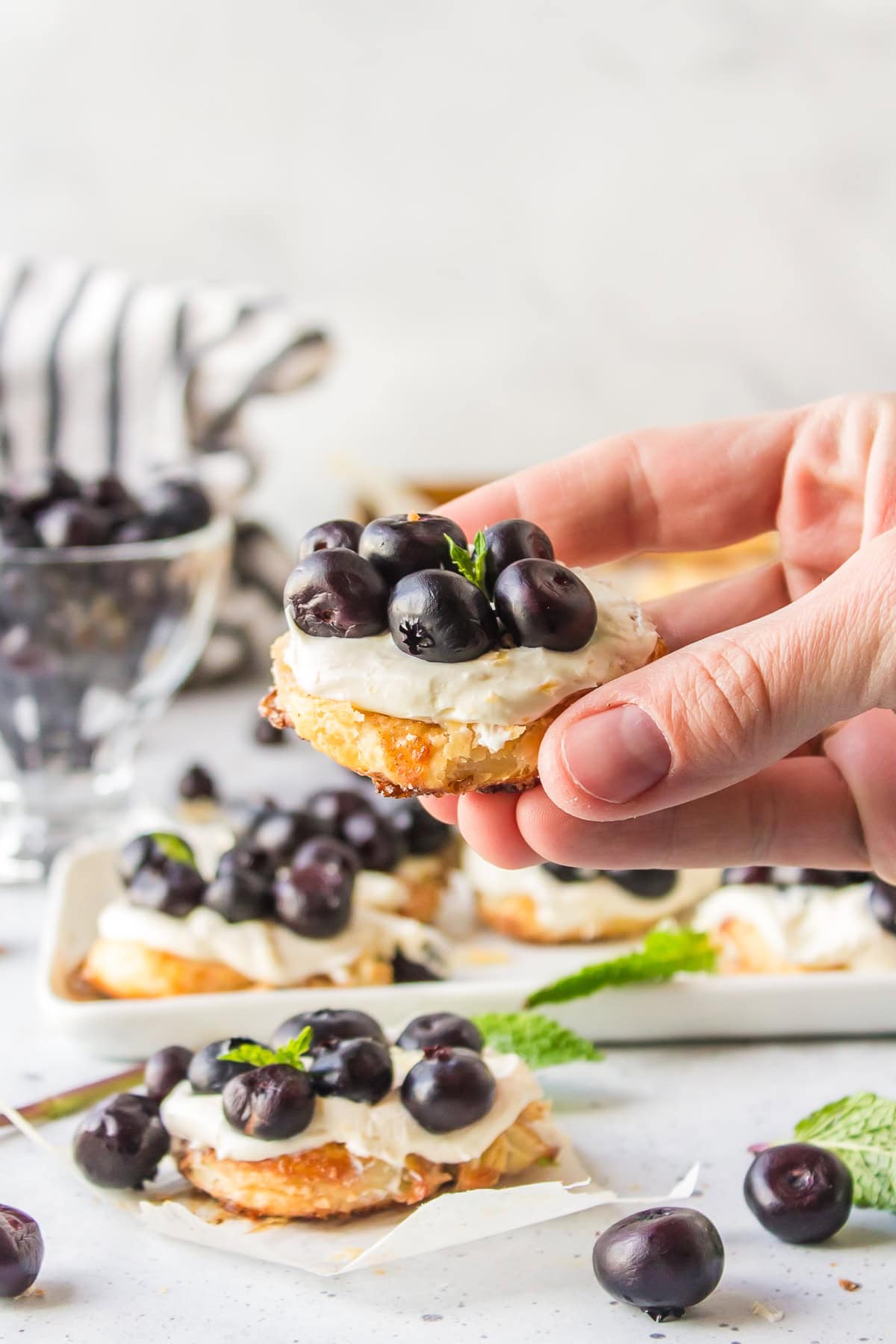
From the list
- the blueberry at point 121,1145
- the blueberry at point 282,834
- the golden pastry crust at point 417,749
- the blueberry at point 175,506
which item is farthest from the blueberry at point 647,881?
the blueberry at point 175,506

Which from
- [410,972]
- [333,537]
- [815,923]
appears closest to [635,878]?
[815,923]

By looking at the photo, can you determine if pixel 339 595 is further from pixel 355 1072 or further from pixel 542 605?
pixel 355 1072

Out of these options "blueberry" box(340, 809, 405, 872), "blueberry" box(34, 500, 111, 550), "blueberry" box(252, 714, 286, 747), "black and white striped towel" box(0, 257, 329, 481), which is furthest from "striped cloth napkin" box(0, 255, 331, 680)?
"blueberry" box(340, 809, 405, 872)

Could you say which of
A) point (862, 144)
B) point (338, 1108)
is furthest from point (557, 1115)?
point (862, 144)

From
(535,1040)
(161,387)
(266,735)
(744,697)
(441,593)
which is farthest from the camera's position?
(161,387)

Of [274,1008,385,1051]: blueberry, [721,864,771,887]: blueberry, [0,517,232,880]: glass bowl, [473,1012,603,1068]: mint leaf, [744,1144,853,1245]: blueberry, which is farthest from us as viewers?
[0,517,232,880]: glass bowl

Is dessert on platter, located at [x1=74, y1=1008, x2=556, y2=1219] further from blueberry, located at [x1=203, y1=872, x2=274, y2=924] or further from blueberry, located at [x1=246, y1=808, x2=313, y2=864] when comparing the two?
blueberry, located at [x1=246, y1=808, x2=313, y2=864]
